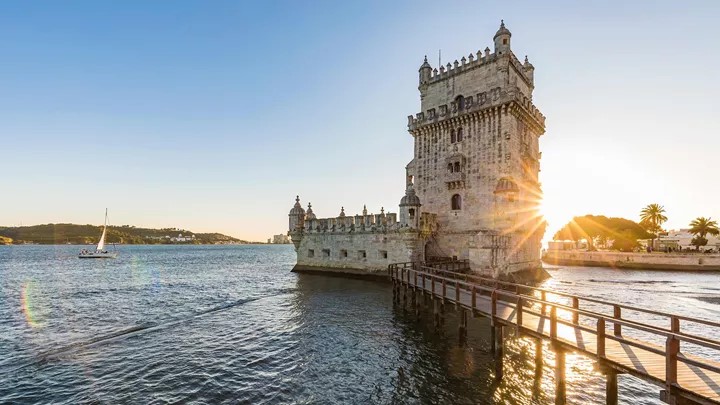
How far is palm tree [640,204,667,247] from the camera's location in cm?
7388

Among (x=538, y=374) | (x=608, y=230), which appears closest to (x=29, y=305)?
(x=538, y=374)

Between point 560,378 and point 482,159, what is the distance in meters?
24.3

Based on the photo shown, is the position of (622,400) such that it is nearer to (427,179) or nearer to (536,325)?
(536,325)

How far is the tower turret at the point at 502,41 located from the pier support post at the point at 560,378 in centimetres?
2867

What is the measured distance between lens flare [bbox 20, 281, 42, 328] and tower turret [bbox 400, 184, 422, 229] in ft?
86.2

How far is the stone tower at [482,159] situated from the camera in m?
30.8

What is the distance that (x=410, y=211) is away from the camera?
32.0 m

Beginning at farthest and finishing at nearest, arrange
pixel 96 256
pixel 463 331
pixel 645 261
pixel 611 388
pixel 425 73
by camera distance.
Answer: pixel 96 256, pixel 645 261, pixel 425 73, pixel 463 331, pixel 611 388

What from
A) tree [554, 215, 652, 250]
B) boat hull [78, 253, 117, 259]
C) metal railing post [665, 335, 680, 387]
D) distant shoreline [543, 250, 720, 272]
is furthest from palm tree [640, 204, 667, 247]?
boat hull [78, 253, 117, 259]

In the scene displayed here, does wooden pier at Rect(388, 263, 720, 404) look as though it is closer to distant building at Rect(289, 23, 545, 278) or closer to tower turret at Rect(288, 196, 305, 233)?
distant building at Rect(289, 23, 545, 278)

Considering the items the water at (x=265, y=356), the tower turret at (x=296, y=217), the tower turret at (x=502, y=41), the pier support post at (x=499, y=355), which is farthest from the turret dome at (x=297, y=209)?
the pier support post at (x=499, y=355)

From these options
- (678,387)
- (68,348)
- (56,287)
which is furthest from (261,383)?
(56,287)

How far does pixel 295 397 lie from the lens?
36.5 ft

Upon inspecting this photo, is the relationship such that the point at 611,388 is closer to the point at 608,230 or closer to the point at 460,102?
the point at 460,102
